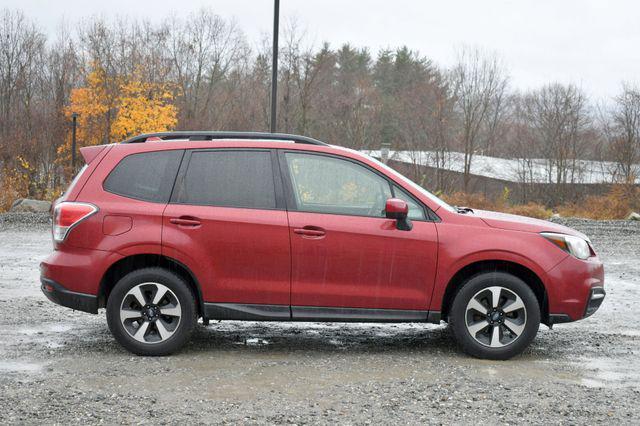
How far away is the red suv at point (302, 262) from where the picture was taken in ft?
21.6

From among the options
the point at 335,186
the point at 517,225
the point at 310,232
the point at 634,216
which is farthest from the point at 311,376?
the point at 634,216

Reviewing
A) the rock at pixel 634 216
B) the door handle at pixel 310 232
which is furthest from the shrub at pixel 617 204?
the door handle at pixel 310 232

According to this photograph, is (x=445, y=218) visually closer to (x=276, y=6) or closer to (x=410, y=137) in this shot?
(x=276, y=6)

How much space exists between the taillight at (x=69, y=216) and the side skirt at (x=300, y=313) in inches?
48.0

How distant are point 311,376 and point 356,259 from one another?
1.04 metres

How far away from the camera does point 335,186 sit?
266 inches

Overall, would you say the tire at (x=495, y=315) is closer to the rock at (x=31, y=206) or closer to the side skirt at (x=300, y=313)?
the side skirt at (x=300, y=313)

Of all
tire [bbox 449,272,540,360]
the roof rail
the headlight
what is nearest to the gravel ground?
tire [bbox 449,272,540,360]

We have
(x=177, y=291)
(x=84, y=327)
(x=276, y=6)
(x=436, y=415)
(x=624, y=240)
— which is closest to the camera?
(x=436, y=415)

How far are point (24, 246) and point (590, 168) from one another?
34.0 metres

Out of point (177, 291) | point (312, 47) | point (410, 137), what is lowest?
point (177, 291)

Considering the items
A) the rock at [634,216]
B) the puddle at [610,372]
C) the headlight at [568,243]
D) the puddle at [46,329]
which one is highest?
the headlight at [568,243]

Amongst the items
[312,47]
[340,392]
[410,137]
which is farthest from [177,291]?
[410,137]

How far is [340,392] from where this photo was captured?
5582mm
